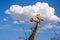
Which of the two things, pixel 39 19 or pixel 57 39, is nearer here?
pixel 39 19

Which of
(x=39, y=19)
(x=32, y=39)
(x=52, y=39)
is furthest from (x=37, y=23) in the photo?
(x=52, y=39)

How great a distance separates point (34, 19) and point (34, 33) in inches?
30.6

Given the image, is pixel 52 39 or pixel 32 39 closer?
pixel 32 39

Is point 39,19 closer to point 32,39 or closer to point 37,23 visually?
point 37,23

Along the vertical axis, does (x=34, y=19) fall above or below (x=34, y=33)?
above

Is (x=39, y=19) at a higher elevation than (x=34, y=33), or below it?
higher

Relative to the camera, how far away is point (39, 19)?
11.6 meters

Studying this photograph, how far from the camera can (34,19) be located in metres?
11.3

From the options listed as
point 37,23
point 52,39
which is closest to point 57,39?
point 52,39

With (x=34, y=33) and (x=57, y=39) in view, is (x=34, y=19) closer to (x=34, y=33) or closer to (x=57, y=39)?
(x=34, y=33)

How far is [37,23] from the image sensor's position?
38.3 ft

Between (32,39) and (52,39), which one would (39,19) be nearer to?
(32,39)

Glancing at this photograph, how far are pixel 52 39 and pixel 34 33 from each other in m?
55.6

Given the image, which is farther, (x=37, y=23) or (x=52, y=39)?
(x=52, y=39)
